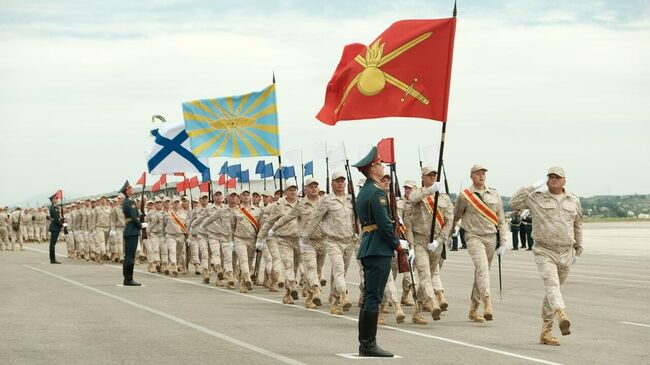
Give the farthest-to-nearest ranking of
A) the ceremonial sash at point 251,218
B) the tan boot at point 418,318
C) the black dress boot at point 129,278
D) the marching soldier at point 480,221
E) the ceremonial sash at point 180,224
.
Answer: the ceremonial sash at point 180,224 → the black dress boot at point 129,278 → the ceremonial sash at point 251,218 → the marching soldier at point 480,221 → the tan boot at point 418,318

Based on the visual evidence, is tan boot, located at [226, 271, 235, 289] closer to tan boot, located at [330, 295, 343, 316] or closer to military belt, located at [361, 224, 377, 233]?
tan boot, located at [330, 295, 343, 316]

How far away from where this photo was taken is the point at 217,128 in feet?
74.7

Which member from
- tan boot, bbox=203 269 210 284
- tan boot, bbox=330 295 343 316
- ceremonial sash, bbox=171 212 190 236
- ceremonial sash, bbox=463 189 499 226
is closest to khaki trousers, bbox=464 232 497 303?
ceremonial sash, bbox=463 189 499 226

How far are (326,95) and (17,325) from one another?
17.8 feet

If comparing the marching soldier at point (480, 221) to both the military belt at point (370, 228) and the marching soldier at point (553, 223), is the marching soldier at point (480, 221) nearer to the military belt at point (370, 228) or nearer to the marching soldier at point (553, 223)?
the marching soldier at point (553, 223)

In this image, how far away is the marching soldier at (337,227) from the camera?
15.0 metres

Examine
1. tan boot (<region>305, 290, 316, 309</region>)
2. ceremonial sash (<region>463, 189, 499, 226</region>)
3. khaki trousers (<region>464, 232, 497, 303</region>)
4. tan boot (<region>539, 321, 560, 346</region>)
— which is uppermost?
ceremonial sash (<region>463, 189, 499, 226</region>)

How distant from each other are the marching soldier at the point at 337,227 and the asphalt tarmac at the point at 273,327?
12.9 inches

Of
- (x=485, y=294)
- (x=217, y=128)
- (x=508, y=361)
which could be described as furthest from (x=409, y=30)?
(x=217, y=128)

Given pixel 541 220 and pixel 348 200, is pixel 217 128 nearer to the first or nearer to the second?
pixel 348 200

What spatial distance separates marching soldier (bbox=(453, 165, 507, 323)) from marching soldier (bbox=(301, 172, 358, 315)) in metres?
1.71

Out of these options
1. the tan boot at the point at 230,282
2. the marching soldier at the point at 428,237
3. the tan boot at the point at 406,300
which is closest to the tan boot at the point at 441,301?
the marching soldier at the point at 428,237

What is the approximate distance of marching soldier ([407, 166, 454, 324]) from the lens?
1425cm

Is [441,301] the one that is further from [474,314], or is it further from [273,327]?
Result: [273,327]
